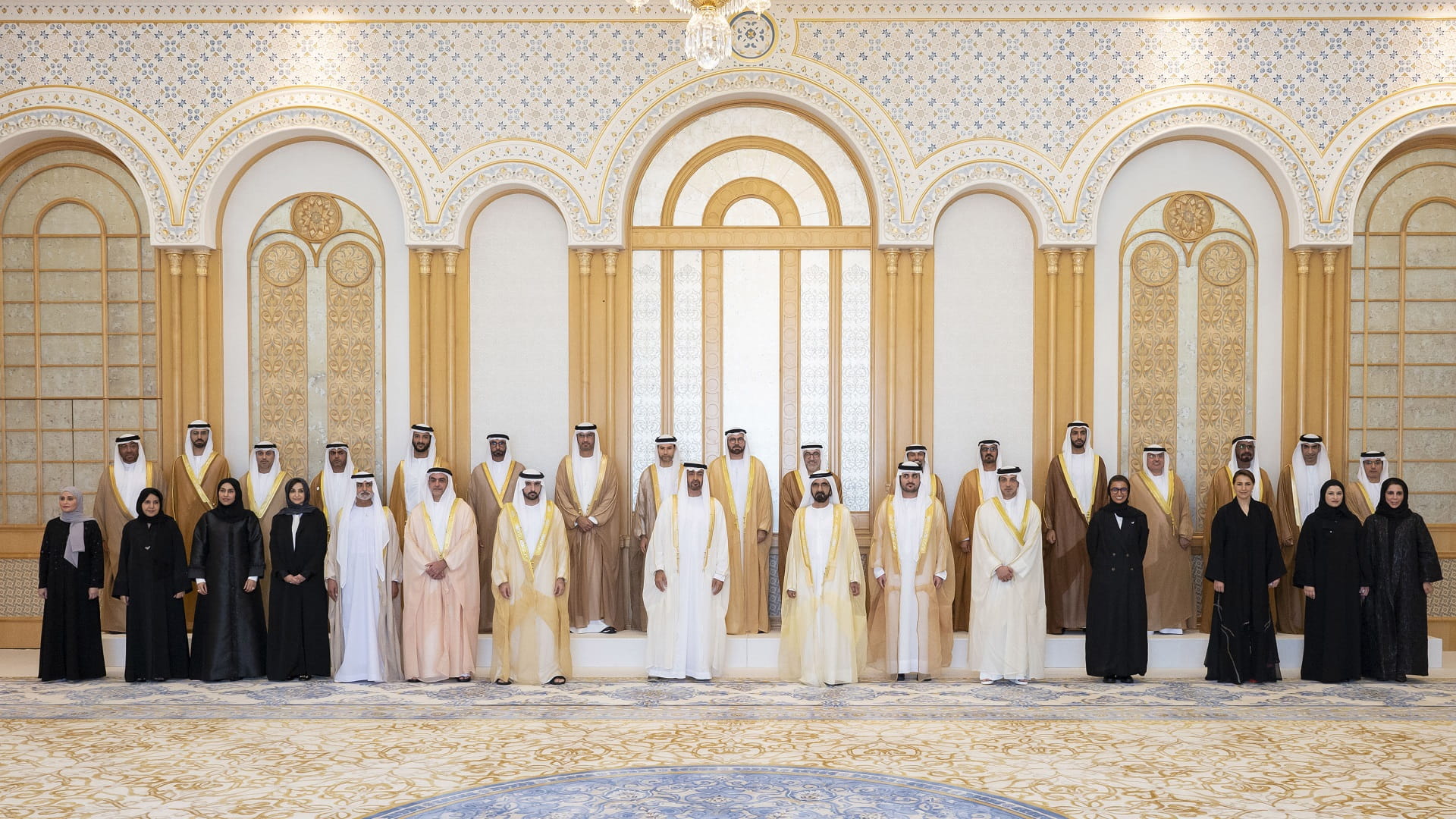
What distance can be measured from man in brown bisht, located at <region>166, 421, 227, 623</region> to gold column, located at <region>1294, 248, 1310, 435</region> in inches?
269

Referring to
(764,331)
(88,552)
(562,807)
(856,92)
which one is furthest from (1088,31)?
(88,552)

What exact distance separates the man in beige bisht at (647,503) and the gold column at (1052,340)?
7.86ft

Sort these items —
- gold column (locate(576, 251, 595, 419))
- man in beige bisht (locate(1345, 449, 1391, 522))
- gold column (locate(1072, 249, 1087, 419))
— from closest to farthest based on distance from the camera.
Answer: man in beige bisht (locate(1345, 449, 1391, 522))
gold column (locate(1072, 249, 1087, 419))
gold column (locate(576, 251, 595, 419))

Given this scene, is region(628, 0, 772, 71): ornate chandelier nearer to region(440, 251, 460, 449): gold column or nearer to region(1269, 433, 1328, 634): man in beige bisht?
region(440, 251, 460, 449): gold column

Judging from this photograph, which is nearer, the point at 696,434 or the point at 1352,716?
the point at 1352,716

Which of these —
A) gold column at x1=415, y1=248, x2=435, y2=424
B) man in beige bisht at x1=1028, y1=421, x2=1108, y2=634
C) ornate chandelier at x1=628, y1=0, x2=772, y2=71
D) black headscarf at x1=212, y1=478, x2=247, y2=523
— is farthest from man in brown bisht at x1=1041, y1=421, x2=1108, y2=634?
black headscarf at x1=212, y1=478, x2=247, y2=523

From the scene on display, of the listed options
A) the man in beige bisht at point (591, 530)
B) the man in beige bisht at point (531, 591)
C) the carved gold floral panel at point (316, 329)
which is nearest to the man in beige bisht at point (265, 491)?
the carved gold floral panel at point (316, 329)

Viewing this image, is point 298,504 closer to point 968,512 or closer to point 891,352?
point 891,352

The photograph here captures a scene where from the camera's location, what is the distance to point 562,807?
14.8 ft

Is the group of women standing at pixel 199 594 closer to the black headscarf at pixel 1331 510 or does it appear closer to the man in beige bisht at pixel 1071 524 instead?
the man in beige bisht at pixel 1071 524

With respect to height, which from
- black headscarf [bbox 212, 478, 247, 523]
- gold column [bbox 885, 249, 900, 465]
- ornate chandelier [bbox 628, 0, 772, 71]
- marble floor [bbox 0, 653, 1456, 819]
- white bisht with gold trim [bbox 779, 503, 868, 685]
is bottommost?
marble floor [bbox 0, 653, 1456, 819]

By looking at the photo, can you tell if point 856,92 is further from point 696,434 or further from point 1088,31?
point 696,434

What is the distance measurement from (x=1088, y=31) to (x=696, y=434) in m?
3.61

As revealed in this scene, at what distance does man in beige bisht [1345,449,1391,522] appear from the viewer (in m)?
7.41
